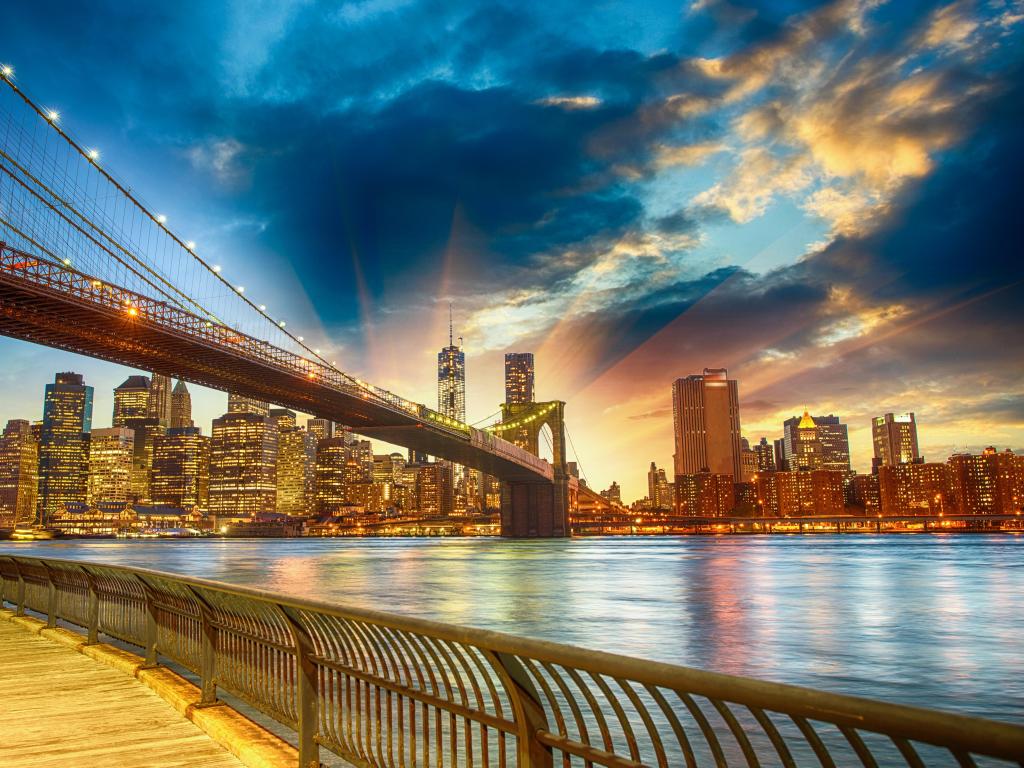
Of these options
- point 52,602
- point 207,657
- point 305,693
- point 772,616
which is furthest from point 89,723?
point 772,616

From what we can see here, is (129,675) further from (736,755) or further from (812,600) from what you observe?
(812,600)

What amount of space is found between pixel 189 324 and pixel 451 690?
165ft

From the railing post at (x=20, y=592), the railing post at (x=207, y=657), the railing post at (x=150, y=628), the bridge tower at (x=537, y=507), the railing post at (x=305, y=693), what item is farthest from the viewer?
the bridge tower at (x=537, y=507)

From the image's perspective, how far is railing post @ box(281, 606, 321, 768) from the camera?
194 inches

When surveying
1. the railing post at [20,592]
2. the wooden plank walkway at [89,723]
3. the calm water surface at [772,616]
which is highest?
the railing post at [20,592]

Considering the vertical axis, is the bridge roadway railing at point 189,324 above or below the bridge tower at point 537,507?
above

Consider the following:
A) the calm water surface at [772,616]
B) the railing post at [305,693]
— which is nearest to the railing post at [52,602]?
the railing post at [305,693]

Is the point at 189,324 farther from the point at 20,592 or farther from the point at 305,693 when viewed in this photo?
the point at 305,693

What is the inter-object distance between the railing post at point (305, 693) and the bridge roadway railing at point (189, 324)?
41702 mm

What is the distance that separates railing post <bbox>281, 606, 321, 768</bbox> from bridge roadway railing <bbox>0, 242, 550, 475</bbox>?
41.7 meters

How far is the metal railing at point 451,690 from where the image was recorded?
2.15m

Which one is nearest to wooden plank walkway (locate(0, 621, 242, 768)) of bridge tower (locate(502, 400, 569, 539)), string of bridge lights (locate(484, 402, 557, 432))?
bridge tower (locate(502, 400, 569, 539))

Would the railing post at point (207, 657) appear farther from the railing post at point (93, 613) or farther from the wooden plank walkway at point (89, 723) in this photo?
the railing post at point (93, 613)

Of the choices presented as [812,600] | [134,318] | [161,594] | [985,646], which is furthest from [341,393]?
[161,594]
